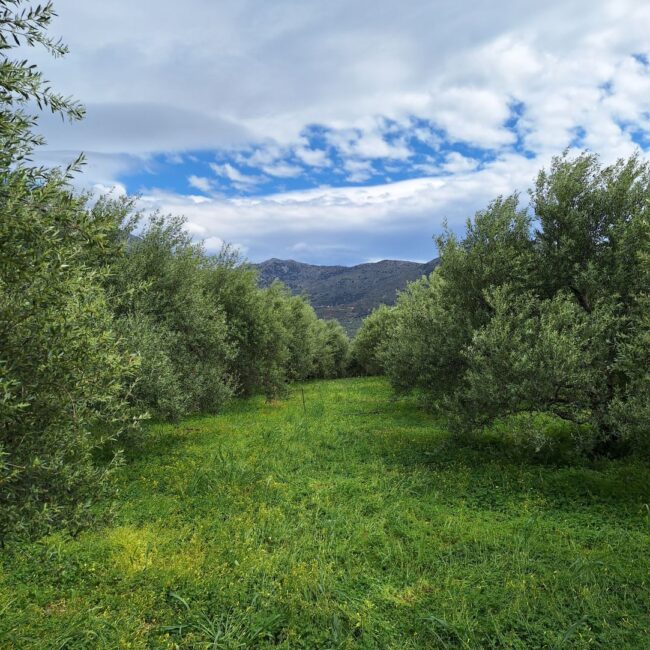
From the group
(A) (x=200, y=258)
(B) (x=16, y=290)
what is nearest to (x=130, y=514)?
(B) (x=16, y=290)

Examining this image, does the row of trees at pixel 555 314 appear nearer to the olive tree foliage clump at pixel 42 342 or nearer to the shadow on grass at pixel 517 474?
the shadow on grass at pixel 517 474

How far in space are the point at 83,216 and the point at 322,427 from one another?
21.2 meters

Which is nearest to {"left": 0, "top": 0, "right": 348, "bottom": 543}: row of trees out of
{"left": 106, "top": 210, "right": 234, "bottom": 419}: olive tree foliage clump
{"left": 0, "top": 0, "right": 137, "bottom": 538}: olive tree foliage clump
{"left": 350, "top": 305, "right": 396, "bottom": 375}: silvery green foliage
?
{"left": 0, "top": 0, "right": 137, "bottom": 538}: olive tree foliage clump

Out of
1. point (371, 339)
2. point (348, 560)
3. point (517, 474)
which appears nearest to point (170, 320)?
point (348, 560)

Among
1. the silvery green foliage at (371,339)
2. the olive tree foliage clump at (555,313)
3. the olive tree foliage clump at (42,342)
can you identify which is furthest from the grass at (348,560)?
the silvery green foliage at (371,339)

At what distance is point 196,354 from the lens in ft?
82.8

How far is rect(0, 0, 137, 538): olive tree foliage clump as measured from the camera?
5586 mm

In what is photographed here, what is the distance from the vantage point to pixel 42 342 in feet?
21.3

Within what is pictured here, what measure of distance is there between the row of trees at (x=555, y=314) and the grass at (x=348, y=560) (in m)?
2.86

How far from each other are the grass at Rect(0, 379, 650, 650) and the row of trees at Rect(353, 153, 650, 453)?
2858mm

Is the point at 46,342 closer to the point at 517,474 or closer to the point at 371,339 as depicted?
the point at 517,474

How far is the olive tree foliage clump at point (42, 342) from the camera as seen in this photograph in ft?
18.3

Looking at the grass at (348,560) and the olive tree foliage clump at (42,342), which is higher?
the olive tree foliage clump at (42,342)

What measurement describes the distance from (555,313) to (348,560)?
1192 centimetres
